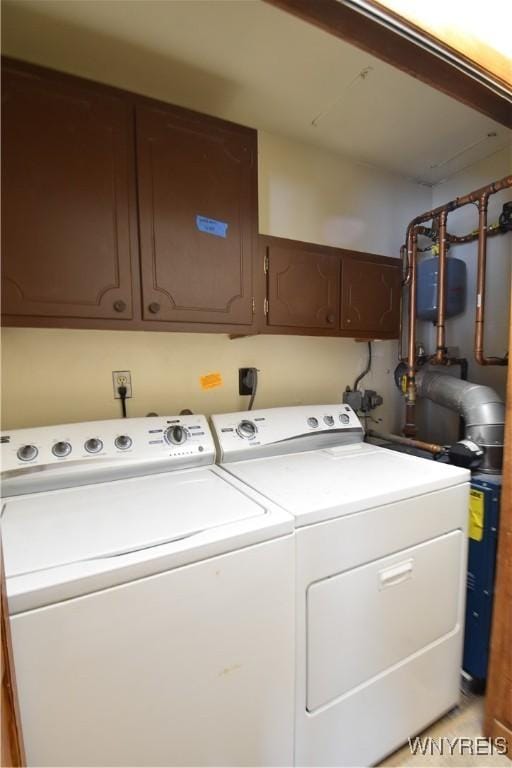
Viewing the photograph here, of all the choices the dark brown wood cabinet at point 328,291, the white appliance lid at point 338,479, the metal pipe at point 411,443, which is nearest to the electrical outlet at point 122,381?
the white appliance lid at point 338,479

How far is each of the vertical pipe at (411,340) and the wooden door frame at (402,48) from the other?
980 mm

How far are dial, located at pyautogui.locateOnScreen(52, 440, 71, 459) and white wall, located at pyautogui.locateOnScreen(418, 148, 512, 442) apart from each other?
211cm

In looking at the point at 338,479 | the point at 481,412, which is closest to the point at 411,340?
the point at 481,412

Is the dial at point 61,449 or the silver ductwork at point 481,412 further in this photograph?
the silver ductwork at point 481,412

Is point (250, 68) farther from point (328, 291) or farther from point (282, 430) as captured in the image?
point (282, 430)

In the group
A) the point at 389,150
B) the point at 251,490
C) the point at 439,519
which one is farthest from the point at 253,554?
the point at 389,150

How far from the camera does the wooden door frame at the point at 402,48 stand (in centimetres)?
74

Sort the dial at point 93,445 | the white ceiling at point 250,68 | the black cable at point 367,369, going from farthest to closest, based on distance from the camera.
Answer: the black cable at point 367,369 → the dial at point 93,445 → the white ceiling at point 250,68

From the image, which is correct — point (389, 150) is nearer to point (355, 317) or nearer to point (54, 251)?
point (355, 317)

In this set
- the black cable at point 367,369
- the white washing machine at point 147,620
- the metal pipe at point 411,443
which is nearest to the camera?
the white washing machine at point 147,620

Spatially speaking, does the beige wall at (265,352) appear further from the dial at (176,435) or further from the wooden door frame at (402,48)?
the wooden door frame at (402,48)

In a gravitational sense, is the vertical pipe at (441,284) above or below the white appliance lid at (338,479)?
above

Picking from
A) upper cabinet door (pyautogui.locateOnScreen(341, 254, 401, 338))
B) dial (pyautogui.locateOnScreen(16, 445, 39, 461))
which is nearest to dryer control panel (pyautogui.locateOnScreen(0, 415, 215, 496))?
dial (pyautogui.locateOnScreen(16, 445, 39, 461))

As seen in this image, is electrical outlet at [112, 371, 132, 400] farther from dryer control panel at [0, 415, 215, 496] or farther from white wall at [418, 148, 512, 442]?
white wall at [418, 148, 512, 442]
